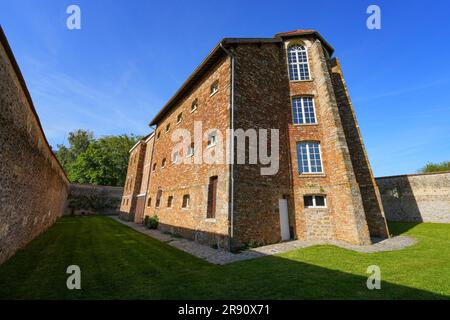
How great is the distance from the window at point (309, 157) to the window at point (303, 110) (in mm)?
1488

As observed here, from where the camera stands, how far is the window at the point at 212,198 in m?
10.5

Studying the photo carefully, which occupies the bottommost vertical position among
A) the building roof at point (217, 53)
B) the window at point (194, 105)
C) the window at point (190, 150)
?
the window at point (190, 150)

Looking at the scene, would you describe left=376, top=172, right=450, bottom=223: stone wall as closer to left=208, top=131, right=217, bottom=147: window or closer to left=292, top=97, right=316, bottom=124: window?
left=292, top=97, right=316, bottom=124: window

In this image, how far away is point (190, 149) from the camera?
543 inches

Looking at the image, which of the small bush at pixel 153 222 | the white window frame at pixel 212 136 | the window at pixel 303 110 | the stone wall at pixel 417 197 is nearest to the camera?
the white window frame at pixel 212 136

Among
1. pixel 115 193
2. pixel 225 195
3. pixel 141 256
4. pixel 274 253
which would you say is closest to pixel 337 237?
pixel 274 253

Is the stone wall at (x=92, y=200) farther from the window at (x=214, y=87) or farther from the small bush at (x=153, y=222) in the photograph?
the window at (x=214, y=87)

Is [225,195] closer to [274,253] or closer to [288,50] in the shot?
[274,253]

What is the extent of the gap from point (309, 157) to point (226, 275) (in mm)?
8405

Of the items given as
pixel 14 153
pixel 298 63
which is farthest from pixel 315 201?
pixel 14 153

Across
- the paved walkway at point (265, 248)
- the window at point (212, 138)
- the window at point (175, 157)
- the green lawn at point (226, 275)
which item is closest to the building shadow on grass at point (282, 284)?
the green lawn at point (226, 275)

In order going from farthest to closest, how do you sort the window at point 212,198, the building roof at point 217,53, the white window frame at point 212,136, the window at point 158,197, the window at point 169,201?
the window at point 158,197 → the window at point 169,201 → the building roof at point 217,53 → the white window frame at point 212,136 → the window at point 212,198

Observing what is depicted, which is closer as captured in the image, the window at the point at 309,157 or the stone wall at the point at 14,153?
the stone wall at the point at 14,153

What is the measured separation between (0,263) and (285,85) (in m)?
14.5
